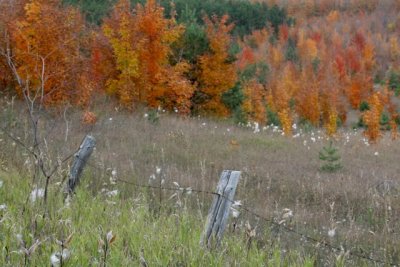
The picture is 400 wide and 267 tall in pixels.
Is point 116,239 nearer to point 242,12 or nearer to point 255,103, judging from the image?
point 255,103

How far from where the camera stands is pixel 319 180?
10.4 metres

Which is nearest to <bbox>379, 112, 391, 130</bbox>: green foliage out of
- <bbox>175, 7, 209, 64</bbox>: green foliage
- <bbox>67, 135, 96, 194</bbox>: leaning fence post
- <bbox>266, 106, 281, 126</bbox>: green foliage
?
<bbox>266, 106, 281, 126</bbox>: green foliage

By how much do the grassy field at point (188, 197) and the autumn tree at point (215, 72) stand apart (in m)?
3.76

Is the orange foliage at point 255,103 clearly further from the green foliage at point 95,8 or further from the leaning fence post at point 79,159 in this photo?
the green foliage at point 95,8

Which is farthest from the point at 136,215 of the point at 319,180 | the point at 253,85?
the point at 253,85

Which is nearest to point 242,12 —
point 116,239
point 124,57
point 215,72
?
point 215,72

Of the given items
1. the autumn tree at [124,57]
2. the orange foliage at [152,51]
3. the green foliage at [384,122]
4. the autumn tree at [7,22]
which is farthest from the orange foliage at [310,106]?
the autumn tree at [7,22]

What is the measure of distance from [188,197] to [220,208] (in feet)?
11.6

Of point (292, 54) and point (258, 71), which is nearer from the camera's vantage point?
point (258, 71)

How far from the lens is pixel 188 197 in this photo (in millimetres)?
8156

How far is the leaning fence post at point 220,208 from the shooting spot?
461 cm

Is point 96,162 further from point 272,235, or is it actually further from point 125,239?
point 125,239

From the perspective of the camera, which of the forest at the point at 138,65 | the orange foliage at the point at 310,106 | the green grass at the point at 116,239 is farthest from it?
the orange foliage at the point at 310,106

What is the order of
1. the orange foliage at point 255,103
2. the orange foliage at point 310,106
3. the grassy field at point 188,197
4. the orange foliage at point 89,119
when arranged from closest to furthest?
the grassy field at point 188,197 < the orange foliage at point 89,119 < the orange foliage at point 255,103 < the orange foliage at point 310,106
